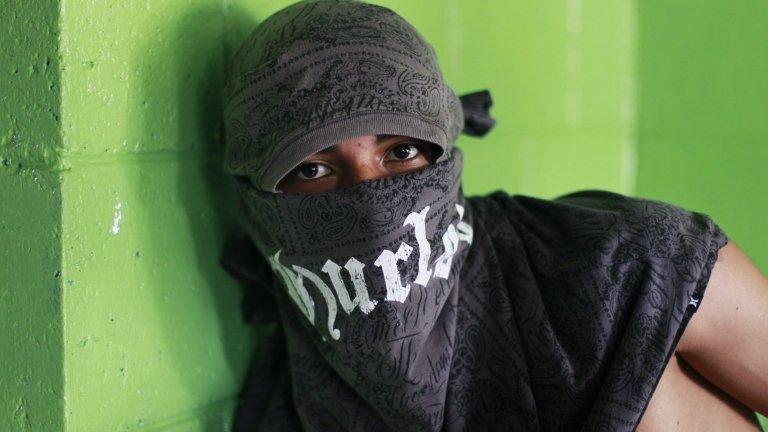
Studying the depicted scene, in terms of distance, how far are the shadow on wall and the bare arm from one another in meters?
0.69

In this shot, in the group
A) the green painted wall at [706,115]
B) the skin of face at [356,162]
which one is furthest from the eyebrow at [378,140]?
the green painted wall at [706,115]

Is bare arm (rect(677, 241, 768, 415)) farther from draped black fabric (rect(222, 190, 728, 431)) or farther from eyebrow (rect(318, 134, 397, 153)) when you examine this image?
eyebrow (rect(318, 134, 397, 153))

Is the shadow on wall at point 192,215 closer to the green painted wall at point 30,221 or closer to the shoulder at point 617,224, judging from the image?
the green painted wall at point 30,221

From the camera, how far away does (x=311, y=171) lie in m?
1.16

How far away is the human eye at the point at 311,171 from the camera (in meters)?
1.15

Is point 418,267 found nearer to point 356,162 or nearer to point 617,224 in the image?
point 356,162

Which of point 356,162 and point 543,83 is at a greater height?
point 543,83

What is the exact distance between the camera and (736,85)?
205cm

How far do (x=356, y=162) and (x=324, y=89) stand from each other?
0.10 m

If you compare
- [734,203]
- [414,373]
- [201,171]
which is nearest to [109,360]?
[201,171]

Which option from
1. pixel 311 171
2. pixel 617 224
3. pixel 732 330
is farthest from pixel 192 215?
pixel 732 330

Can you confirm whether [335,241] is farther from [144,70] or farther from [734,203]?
[734,203]

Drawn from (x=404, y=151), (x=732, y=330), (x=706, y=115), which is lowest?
(x=732, y=330)

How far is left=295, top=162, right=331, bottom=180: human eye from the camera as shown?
115 cm
